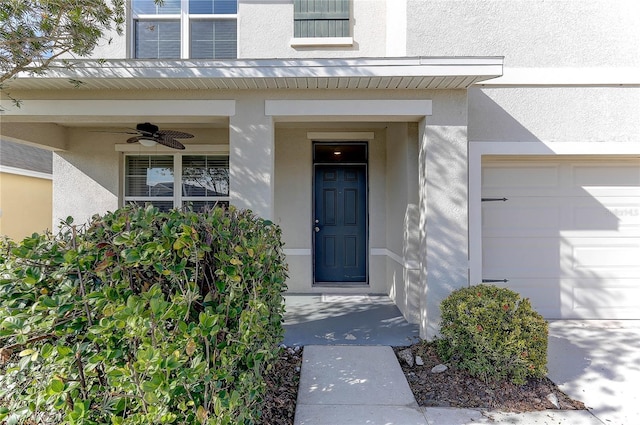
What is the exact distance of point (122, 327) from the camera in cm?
161

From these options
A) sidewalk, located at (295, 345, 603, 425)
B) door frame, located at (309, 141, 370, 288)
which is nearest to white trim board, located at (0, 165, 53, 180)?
door frame, located at (309, 141, 370, 288)

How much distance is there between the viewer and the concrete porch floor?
414 centimetres

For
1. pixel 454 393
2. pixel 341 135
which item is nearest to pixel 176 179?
pixel 341 135

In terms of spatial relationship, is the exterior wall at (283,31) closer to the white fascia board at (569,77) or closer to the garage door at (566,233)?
the white fascia board at (569,77)

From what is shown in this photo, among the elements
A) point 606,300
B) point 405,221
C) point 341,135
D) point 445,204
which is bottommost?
point 606,300

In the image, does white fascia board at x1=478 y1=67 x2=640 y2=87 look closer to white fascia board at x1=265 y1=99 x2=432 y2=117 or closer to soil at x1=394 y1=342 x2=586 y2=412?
white fascia board at x1=265 y1=99 x2=432 y2=117

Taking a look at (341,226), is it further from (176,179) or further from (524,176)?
(176,179)

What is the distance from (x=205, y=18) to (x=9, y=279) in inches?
201

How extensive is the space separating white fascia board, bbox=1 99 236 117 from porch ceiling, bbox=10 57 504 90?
0.23 m

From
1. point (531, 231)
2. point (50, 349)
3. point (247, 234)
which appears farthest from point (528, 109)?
point (50, 349)

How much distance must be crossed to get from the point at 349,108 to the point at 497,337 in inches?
113

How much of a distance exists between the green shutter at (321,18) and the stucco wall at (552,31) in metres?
1.66

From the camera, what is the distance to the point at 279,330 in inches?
117

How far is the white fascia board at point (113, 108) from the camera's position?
4082mm
